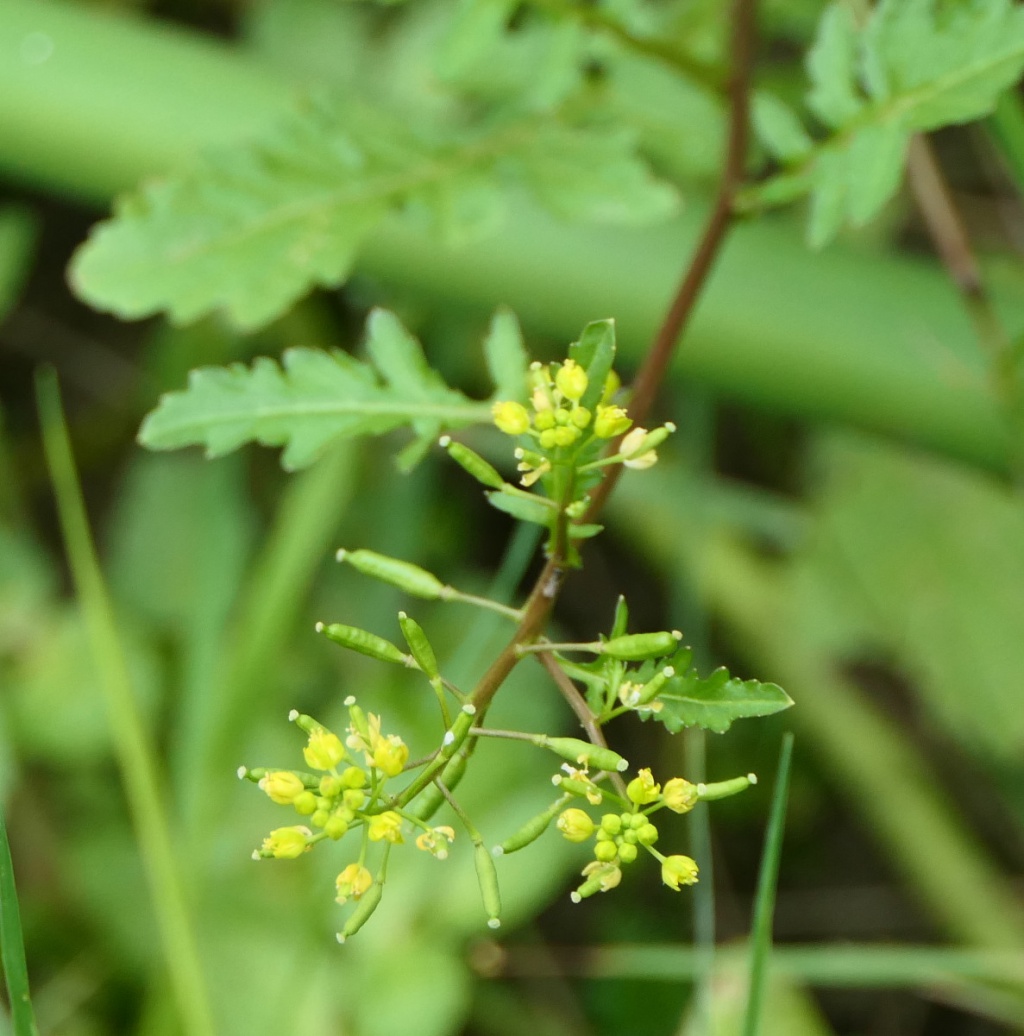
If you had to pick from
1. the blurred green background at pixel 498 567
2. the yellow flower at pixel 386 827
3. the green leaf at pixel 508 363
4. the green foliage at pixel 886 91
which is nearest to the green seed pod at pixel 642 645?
the yellow flower at pixel 386 827

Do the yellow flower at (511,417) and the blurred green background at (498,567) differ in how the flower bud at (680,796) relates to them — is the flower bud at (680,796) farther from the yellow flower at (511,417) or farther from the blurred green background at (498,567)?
the blurred green background at (498,567)

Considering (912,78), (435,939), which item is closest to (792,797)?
(435,939)

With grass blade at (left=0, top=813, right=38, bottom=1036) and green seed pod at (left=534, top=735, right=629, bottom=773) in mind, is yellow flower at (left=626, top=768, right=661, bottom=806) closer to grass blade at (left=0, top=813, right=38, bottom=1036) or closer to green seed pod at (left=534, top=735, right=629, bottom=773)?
green seed pod at (left=534, top=735, right=629, bottom=773)

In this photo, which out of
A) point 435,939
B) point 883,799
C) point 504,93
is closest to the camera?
point 504,93

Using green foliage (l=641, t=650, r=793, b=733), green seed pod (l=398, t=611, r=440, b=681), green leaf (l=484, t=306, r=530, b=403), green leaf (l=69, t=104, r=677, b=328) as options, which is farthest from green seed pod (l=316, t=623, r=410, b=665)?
green leaf (l=69, t=104, r=677, b=328)

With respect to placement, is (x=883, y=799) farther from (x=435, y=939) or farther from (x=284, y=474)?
(x=284, y=474)

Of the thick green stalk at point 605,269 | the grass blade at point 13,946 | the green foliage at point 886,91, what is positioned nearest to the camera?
the grass blade at point 13,946

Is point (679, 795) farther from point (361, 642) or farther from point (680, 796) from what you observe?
point (361, 642)
